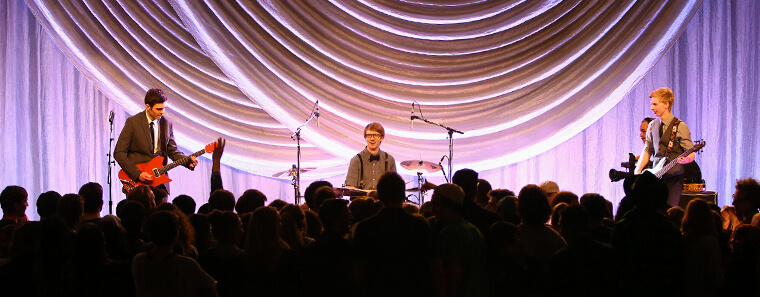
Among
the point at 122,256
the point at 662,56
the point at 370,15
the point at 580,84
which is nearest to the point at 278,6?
the point at 370,15

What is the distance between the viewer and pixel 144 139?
746 cm

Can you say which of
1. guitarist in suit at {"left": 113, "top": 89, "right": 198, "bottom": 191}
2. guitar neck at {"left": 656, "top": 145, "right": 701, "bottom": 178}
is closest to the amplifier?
guitar neck at {"left": 656, "top": 145, "right": 701, "bottom": 178}

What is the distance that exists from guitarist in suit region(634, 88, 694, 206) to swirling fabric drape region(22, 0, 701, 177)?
1.14 metres

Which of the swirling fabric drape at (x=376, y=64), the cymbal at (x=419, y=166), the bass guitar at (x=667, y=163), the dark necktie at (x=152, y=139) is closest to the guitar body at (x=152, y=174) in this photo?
the dark necktie at (x=152, y=139)

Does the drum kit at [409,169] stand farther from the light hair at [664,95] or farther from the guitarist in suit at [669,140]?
the light hair at [664,95]

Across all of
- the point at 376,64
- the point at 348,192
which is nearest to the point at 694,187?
the point at 348,192

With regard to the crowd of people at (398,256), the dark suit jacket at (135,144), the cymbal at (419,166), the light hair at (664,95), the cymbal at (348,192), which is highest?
the light hair at (664,95)

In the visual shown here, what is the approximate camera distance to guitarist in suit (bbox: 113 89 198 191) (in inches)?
287

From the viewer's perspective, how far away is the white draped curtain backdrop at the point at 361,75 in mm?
8867

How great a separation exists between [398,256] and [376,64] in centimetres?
572

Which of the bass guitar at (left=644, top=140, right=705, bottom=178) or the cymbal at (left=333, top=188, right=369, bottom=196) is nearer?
the cymbal at (left=333, top=188, right=369, bottom=196)

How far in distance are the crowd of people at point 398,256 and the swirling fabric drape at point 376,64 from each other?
4828 mm

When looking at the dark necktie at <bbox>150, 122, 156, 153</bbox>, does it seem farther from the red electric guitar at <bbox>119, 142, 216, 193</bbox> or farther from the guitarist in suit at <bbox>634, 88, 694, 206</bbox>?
the guitarist in suit at <bbox>634, 88, 694, 206</bbox>

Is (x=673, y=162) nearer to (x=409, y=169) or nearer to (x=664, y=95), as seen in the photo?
(x=664, y=95)
